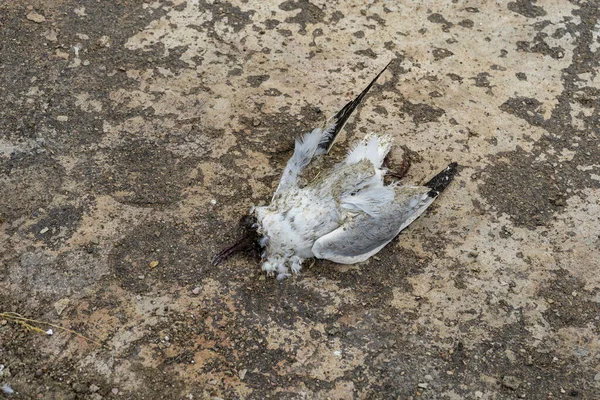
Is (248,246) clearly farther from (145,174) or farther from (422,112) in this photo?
(422,112)

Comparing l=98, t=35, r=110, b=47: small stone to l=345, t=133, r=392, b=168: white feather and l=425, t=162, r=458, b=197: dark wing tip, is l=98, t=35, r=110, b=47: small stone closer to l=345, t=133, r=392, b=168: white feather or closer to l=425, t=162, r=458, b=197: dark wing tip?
l=345, t=133, r=392, b=168: white feather

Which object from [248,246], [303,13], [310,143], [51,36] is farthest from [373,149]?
[51,36]

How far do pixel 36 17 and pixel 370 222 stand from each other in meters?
3.33

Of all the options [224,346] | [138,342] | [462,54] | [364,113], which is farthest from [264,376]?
[462,54]

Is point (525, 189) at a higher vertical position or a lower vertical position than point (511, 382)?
higher

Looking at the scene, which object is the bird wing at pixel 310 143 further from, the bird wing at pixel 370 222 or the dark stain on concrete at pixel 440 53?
the dark stain on concrete at pixel 440 53

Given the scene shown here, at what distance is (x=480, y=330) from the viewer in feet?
11.3

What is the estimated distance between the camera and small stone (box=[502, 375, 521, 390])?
322 centimetres

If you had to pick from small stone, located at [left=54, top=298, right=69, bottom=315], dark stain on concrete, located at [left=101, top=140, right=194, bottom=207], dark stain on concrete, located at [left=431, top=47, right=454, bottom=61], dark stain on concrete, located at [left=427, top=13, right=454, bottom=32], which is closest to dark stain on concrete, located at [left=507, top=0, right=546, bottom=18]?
dark stain on concrete, located at [left=427, top=13, right=454, bottom=32]

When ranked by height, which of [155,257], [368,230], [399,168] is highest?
[368,230]

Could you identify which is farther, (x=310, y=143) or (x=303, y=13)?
(x=303, y=13)

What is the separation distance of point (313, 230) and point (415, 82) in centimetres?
178

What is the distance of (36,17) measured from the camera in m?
4.99

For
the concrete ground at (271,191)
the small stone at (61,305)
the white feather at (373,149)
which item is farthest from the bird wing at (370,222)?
the small stone at (61,305)
